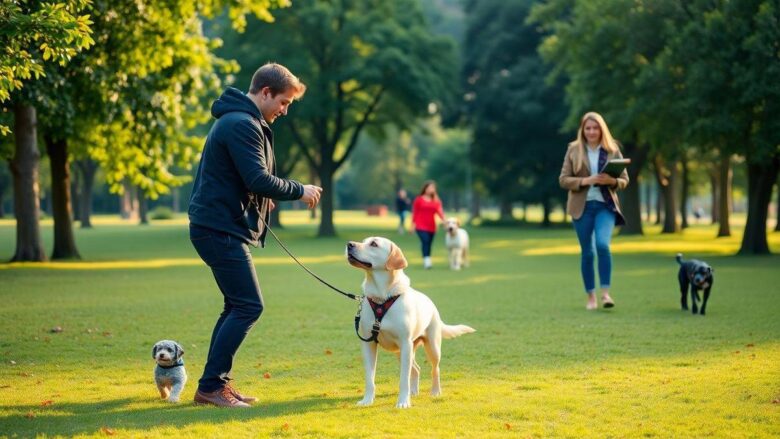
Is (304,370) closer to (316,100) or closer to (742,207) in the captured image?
(316,100)

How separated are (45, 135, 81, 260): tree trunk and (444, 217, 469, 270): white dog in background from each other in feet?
35.7

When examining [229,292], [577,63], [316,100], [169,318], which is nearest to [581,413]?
[229,292]

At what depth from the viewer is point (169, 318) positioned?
12.7 meters

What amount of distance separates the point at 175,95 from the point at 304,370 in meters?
16.1

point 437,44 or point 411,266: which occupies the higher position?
point 437,44

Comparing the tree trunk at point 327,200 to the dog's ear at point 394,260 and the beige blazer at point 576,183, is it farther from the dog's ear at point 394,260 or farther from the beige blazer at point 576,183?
the dog's ear at point 394,260

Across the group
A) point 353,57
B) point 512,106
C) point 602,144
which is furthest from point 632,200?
point 602,144

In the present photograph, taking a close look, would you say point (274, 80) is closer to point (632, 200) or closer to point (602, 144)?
point (602, 144)

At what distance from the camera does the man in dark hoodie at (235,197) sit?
654 centimetres

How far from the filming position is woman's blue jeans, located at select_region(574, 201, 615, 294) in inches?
490

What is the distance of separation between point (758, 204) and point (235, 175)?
23.6 metres

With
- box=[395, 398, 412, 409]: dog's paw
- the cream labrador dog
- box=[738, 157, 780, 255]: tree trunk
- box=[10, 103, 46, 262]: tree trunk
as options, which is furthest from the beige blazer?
box=[738, 157, 780, 255]: tree trunk

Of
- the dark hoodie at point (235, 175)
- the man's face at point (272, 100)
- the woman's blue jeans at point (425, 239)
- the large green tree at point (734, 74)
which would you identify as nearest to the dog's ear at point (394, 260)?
the dark hoodie at point (235, 175)

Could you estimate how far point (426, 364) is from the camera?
8.84 meters
